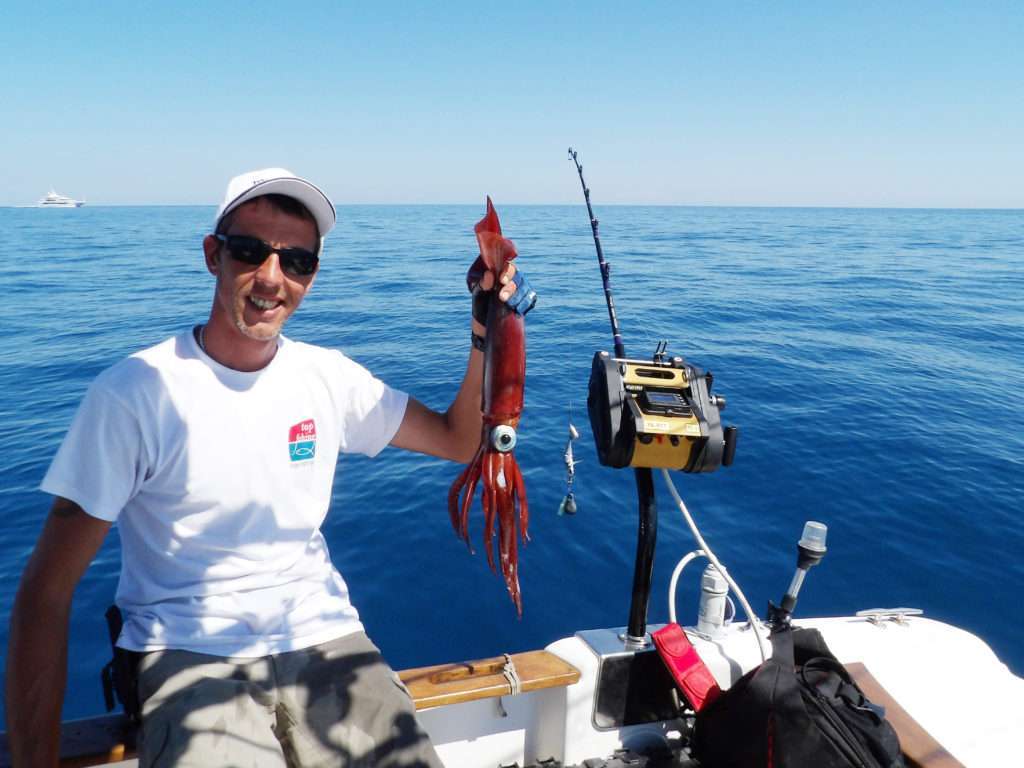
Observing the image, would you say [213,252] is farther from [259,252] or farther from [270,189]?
[270,189]

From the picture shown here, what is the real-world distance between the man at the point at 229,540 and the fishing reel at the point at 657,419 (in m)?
0.65

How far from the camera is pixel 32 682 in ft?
6.93

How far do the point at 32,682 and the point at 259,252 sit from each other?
1.76 m

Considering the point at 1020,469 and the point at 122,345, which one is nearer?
the point at 1020,469

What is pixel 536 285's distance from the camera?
2238 cm

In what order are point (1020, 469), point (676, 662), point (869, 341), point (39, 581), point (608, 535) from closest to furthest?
1. point (39, 581)
2. point (676, 662)
3. point (608, 535)
4. point (1020, 469)
5. point (869, 341)

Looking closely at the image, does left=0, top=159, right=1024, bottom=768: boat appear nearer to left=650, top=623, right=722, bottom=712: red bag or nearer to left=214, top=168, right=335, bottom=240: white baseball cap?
left=650, top=623, right=722, bottom=712: red bag

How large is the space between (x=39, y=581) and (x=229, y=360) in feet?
3.39

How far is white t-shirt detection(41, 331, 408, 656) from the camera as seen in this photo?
226 centimetres

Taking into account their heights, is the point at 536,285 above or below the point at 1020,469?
above

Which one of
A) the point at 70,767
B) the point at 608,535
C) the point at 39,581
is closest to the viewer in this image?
the point at 39,581

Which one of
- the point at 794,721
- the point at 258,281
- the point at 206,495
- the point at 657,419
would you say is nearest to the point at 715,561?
the point at 794,721

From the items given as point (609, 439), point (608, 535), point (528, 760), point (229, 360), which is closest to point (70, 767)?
point (229, 360)

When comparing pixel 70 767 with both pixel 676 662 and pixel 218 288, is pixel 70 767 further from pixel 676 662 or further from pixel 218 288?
pixel 676 662
